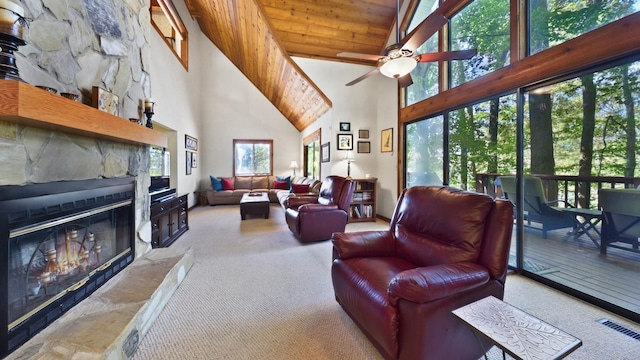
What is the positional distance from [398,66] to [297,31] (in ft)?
10.2

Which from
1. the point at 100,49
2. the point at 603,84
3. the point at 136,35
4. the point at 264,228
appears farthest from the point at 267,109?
the point at 603,84

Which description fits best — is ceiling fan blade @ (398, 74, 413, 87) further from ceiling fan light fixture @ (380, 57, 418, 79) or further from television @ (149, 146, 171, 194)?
television @ (149, 146, 171, 194)

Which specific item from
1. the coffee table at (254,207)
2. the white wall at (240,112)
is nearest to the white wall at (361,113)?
the white wall at (240,112)

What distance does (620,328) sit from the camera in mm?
1710

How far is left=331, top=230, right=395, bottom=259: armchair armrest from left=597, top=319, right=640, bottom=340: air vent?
1598mm

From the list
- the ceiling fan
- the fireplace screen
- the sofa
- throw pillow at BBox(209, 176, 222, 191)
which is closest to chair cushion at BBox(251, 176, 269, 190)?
the sofa

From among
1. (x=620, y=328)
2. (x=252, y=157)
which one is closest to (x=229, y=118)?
(x=252, y=157)

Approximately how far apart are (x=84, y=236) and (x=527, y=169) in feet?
13.3

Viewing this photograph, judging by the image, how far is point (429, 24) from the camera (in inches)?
76.8

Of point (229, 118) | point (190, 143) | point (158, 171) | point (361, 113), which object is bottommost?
point (158, 171)

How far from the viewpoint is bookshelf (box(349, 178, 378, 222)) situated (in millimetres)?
4883

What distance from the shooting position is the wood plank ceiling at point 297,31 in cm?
417

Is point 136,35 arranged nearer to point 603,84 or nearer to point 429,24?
point 429,24

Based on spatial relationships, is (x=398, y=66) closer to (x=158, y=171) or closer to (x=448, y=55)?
(x=448, y=55)
